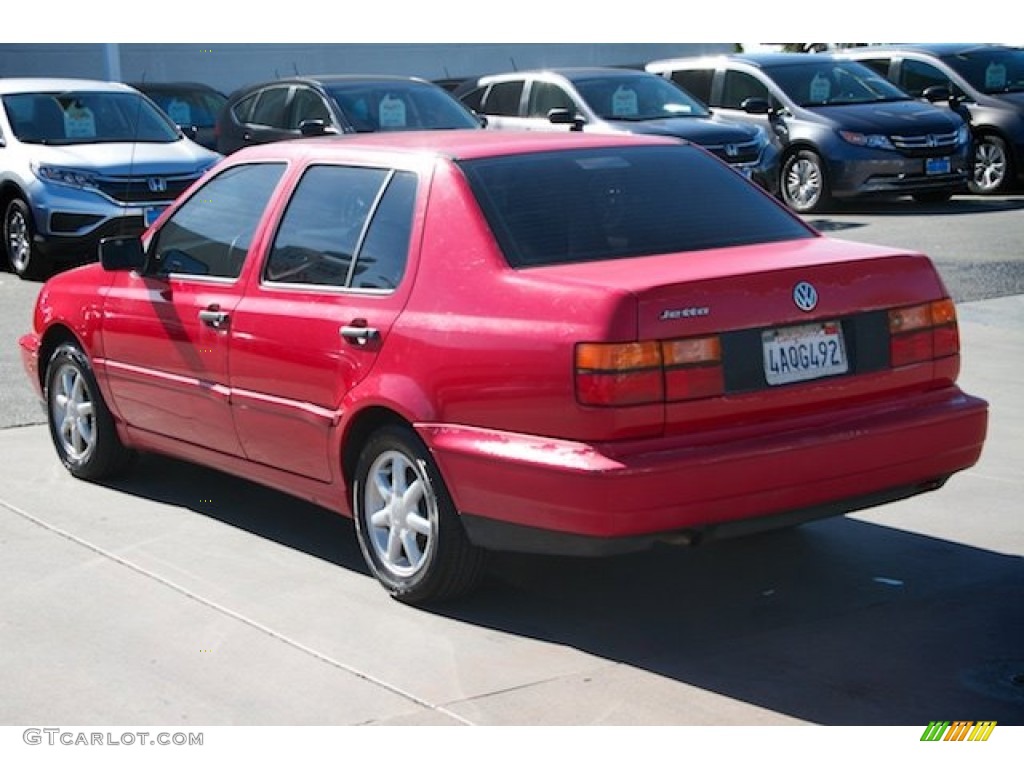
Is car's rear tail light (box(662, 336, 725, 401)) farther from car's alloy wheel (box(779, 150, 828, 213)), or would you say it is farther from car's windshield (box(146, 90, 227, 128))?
car's windshield (box(146, 90, 227, 128))

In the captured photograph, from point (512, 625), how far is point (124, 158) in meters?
9.77

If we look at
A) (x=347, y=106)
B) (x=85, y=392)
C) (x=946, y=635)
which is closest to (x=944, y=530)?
(x=946, y=635)

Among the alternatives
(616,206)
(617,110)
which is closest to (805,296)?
(616,206)

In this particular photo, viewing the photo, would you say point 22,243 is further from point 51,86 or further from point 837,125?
point 837,125

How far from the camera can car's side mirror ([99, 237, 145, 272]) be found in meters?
7.15

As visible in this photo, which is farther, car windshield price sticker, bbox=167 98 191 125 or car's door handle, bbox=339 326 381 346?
car windshield price sticker, bbox=167 98 191 125

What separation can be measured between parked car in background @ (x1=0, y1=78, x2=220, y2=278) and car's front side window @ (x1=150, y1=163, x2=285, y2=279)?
6943 mm

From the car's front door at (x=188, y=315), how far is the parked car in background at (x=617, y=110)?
9991mm

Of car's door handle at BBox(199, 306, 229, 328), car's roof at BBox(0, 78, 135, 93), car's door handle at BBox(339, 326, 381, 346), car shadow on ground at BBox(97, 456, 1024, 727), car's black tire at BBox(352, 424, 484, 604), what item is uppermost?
car's roof at BBox(0, 78, 135, 93)

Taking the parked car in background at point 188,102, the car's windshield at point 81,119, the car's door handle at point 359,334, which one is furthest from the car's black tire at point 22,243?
the car's door handle at point 359,334

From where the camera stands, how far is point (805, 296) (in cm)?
547

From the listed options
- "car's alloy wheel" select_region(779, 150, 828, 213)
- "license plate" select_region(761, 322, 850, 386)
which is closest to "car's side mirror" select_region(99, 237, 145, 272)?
"license plate" select_region(761, 322, 850, 386)

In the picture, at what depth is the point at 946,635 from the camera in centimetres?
544

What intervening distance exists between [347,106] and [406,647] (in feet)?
37.5
